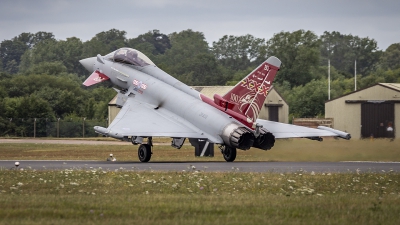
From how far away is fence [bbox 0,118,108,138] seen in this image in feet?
215

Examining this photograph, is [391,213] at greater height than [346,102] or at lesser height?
lesser

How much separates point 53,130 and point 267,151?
38.0 m

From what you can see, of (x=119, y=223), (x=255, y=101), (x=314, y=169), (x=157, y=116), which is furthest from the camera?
(x=157, y=116)

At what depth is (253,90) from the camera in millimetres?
28750

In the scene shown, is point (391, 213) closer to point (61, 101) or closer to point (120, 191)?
point (120, 191)

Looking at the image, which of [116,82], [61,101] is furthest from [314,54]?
[116,82]

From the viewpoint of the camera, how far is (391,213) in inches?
559

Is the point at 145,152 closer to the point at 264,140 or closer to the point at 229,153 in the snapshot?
the point at 229,153

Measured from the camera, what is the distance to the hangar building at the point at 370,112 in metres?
55.2

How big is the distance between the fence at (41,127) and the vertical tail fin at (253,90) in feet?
127

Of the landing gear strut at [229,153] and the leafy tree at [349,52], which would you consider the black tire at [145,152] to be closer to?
the landing gear strut at [229,153]

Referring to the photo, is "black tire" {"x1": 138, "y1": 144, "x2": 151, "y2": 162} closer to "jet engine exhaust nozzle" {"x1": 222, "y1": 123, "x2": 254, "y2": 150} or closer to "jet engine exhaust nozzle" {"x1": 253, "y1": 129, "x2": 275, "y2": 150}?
"jet engine exhaust nozzle" {"x1": 222, "y1": 123, "x2": 254, "y2": 150}

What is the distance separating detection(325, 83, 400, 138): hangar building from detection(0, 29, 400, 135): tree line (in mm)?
18402

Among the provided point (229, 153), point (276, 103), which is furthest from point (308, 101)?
point (229, 153)
